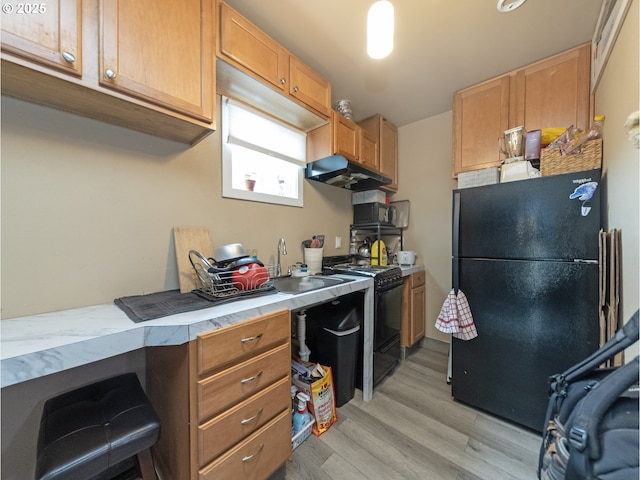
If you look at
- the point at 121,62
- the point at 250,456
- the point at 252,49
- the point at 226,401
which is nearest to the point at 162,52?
the point at 121,62

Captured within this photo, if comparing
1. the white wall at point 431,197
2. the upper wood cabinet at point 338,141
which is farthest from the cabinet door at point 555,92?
the upper wood cabinet at point 338,141

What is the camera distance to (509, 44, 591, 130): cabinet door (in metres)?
1.63

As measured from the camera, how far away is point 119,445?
2.52ft

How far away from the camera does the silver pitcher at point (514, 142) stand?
1.72 meters

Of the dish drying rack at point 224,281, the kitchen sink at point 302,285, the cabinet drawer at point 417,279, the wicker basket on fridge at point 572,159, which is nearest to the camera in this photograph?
the dish drying rack at point 224,281

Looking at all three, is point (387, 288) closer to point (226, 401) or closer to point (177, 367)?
point (226, 401)

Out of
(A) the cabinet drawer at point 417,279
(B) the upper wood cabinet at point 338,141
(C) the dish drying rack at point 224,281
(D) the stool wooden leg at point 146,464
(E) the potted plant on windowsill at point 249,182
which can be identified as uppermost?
(B) the upper wood cabinet at point 338,141

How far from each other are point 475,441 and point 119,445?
1801 mm

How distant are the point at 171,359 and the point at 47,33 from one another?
1260 mm

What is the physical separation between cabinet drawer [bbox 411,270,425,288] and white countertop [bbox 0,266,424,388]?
5.57 feet

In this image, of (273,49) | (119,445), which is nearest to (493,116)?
(273,49)

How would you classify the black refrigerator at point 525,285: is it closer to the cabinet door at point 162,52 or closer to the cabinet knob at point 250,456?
the cabinet knob at point 250,456

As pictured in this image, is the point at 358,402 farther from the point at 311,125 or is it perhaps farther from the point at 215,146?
the point at 311,125

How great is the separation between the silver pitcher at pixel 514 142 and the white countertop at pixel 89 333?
2000mm
